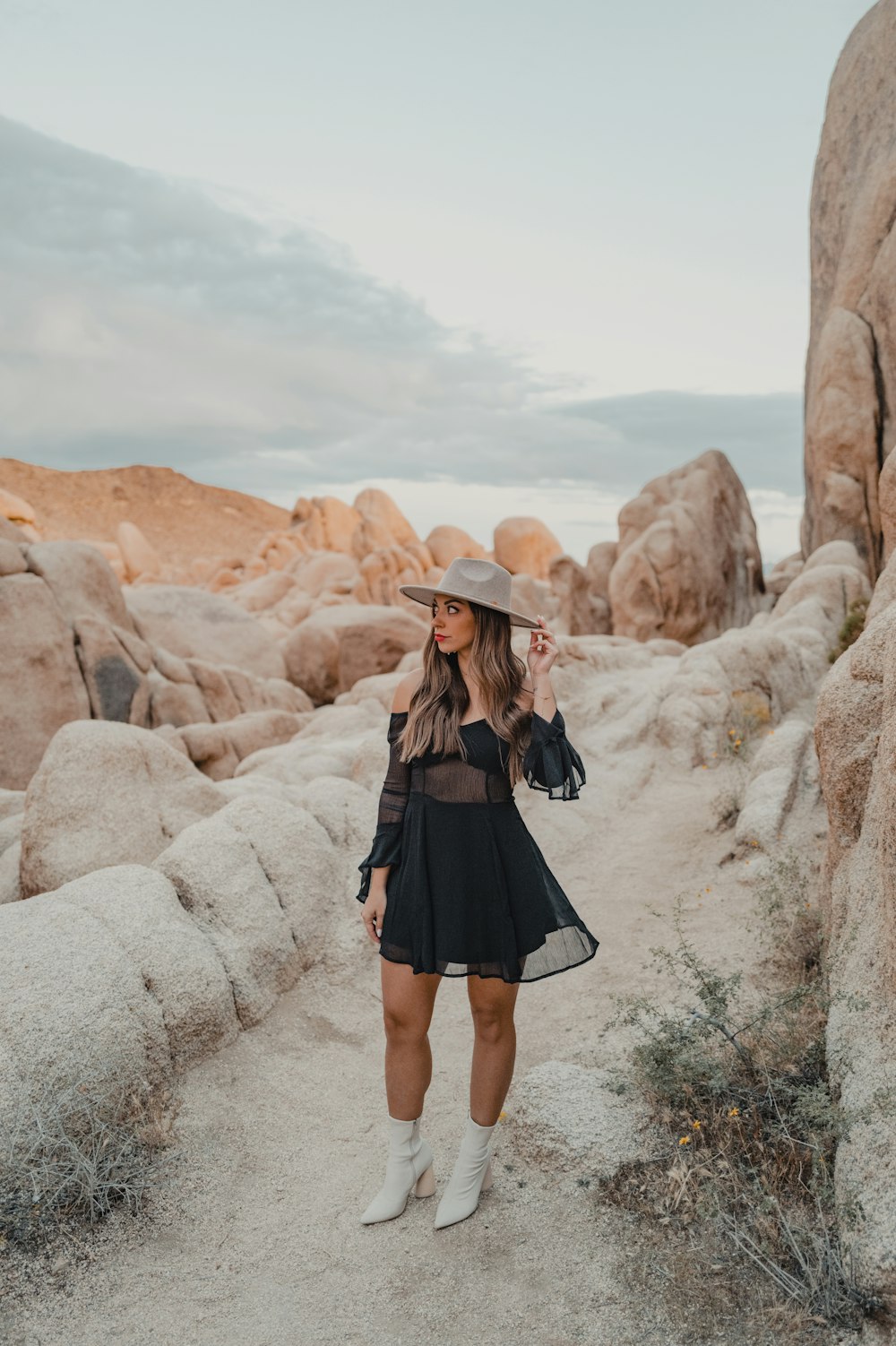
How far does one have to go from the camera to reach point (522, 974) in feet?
13.2

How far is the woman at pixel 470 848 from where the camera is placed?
3914 millimetres

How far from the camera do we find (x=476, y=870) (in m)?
3.94

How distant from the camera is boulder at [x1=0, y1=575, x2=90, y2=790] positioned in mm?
14609

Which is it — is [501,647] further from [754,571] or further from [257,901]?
[754,571]

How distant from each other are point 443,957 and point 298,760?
291 inches

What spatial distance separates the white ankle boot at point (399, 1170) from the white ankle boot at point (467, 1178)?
162mm

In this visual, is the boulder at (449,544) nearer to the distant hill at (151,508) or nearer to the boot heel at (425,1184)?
the distant hill at (151,508)

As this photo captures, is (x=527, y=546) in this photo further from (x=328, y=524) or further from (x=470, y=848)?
(x=470, y=848)

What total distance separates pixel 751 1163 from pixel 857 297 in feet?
59.7

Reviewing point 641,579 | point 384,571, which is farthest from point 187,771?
point 384,571

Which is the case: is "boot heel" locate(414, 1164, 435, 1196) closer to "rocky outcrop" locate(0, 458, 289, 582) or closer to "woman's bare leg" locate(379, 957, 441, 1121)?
"woman's bare leg" locate(379, 957, 441, 1121)

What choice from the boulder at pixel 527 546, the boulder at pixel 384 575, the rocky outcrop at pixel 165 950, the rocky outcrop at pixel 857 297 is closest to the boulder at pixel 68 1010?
the rocky outcrop at pixel 165 950

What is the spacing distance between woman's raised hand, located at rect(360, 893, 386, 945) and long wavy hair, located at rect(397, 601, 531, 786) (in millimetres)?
589

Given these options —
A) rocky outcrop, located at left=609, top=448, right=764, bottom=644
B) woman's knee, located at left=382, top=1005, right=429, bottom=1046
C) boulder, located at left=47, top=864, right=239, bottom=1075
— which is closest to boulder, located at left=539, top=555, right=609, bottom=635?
rocky outcrop, located at left=609, top=448, right=764, bottom=644
